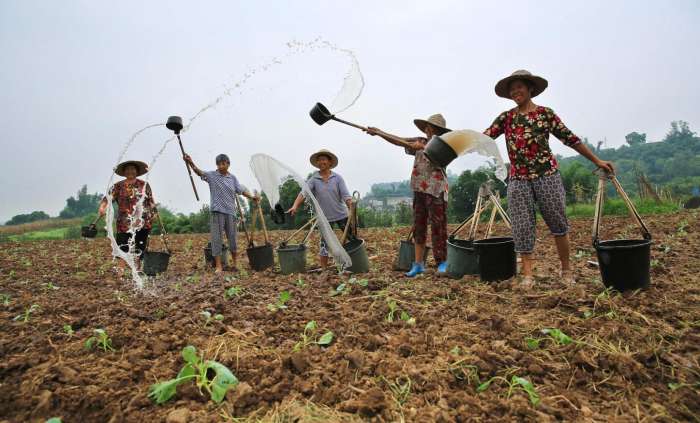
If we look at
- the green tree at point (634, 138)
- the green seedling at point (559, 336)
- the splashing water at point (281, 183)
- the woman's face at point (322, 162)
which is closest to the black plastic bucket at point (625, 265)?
the green seedling at point (559, 336)

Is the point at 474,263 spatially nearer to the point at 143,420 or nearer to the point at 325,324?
the point at 325,324

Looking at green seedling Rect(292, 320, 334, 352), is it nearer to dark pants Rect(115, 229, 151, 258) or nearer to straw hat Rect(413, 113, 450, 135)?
straw hat Rect(413, 113, 450, 135)

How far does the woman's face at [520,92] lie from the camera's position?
11.1ft

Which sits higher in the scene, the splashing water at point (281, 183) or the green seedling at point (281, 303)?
the splashing water at point (281, 183)

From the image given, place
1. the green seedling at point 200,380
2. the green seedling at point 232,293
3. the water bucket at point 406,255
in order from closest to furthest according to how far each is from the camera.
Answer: the green seedling at point 200,380
the green seedling at point 232,293
the water bucket at point 406,255

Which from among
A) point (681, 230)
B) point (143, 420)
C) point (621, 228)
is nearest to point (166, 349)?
point (143, 420)

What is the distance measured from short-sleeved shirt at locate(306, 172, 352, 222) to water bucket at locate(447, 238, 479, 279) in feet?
4.63

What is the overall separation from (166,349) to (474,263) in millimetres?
2824

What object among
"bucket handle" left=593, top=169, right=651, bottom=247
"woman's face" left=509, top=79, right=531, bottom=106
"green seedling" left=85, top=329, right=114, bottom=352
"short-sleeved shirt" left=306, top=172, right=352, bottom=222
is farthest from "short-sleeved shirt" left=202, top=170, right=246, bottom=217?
"bucket handle" left=593, top=169, right=651, bottom=247

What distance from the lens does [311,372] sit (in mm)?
2023

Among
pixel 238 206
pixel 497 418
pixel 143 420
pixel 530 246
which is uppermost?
pixel 238 206

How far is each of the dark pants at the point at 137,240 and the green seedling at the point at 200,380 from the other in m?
3.95

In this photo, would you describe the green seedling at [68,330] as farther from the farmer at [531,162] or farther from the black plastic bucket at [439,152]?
the farmer at [531,162]

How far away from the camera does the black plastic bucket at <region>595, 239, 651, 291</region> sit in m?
2.97
